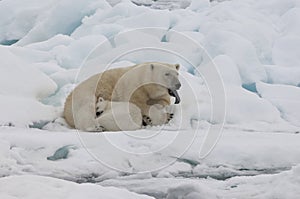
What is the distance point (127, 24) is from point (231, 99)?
345 centimetres

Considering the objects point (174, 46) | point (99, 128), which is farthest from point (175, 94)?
point (174, 46)

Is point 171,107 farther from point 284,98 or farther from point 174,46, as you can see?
point 174,46

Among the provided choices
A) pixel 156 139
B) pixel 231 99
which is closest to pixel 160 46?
pixel 231 99

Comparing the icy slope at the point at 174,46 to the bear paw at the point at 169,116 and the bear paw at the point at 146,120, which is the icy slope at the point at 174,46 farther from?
the bear paw at the point at 146,120

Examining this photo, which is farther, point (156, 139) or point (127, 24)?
point (127, 24)

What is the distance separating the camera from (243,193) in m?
2.63

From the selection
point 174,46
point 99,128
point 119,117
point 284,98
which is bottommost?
point 99,128

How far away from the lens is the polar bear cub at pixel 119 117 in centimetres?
412

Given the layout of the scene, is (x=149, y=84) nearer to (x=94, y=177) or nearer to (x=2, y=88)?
(x=2, y=88)

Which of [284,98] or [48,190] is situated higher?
[284,98]

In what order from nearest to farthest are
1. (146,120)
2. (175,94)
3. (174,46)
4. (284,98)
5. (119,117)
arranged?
(119,117) → (146,120) → (175,94) → (284,98) → (174,46)

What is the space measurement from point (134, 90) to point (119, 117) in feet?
1.29

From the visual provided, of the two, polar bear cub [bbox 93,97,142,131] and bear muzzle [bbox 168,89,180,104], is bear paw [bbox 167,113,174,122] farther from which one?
polar bear cub [bbox 93,97,142,131]

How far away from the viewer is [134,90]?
4449 mm
